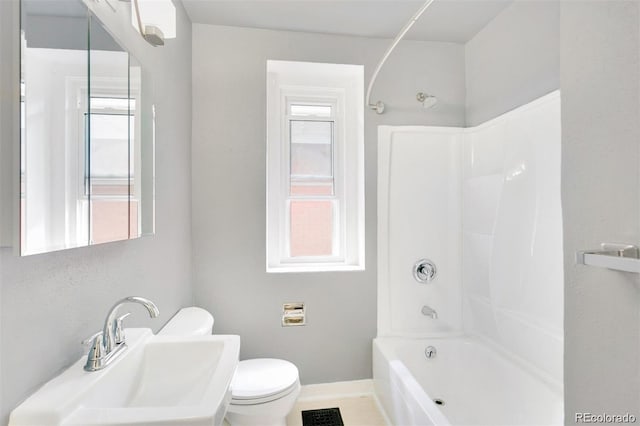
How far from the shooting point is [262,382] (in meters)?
1.62

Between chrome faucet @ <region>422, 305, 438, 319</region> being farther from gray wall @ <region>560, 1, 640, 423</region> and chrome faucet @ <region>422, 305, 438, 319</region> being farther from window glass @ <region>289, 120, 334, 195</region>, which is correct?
gray wall @ <region>560, 1, 640, 423</region>

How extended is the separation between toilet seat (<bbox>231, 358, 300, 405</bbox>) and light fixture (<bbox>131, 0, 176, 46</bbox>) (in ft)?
4.71

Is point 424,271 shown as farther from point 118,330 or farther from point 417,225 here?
point 118,330

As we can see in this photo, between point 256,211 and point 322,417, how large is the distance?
135 centimetres

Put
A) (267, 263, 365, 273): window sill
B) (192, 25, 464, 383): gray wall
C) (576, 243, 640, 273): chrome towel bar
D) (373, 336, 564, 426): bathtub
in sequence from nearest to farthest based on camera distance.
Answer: (576, 243, 640, 273): chrome towel bar
(373, 336, 564, 426): bathtub
(192, 25, 464, 383): gray wall
(267, 263, 365, 273): window sill

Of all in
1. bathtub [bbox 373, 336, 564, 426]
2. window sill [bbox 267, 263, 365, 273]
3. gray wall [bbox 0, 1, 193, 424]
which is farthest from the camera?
window sill [bbox 267, 263, 365, 273]

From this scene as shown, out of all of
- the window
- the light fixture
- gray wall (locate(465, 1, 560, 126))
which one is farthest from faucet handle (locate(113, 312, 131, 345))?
gray wall (locate(465, 1, 560, 126))

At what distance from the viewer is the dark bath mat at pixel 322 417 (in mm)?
1863

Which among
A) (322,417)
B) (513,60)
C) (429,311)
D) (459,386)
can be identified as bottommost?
(322,417)

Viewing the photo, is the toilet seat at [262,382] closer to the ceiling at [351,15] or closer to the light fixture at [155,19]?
the light fixture at [155,19]

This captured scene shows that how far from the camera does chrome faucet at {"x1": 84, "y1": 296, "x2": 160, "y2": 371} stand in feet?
2.86

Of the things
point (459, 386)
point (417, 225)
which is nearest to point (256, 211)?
point (417, 225)

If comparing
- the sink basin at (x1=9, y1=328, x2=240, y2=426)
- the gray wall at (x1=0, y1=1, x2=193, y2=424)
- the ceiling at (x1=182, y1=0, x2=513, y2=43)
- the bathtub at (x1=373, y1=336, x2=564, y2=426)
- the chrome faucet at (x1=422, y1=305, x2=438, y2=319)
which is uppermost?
the ceiling at (x1=182, y1=0, x2=513, y2=43)

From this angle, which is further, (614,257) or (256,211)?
(256,211)
